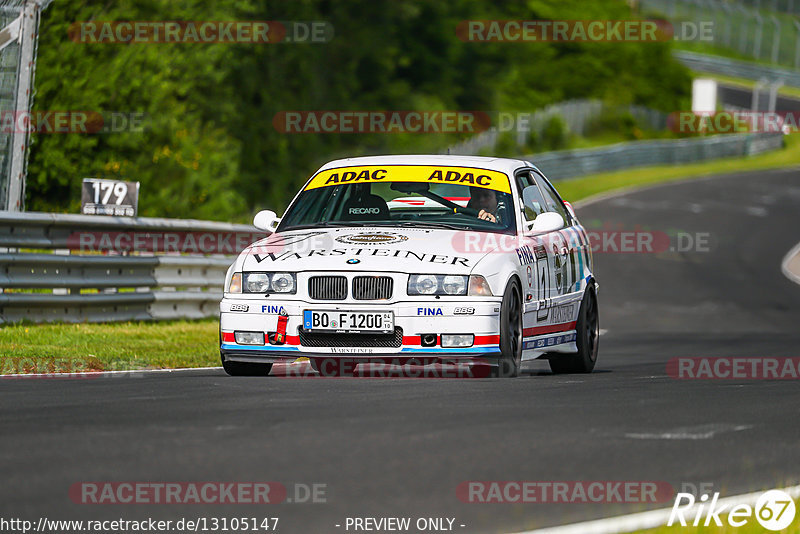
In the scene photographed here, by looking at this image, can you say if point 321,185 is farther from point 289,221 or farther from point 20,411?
point 20,411

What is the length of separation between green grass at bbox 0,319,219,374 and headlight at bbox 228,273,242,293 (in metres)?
1.70

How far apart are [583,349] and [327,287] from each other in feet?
9.26

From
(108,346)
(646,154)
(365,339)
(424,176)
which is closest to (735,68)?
(646,154)

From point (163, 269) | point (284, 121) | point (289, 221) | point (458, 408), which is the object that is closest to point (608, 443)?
point (458, 408)

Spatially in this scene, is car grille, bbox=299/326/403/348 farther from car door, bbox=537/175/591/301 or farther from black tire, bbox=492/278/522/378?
car door, bbox=537/175/591/301

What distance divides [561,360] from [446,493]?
22.3 ft

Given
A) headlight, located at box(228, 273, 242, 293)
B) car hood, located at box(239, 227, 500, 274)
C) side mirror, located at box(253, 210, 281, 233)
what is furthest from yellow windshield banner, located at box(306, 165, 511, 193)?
headlight, located at box(228, 273, 242, 293)

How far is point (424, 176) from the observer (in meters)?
11.4

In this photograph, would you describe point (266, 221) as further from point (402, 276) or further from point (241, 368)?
point (402, 276)

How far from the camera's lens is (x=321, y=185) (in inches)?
454

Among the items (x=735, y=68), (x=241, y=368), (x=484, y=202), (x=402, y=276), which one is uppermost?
(x=735, y=68)

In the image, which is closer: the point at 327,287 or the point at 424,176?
the point at 327,287

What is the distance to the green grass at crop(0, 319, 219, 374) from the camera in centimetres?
1148

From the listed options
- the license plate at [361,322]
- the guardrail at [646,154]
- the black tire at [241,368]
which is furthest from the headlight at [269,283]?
the guardrail at [646,154]
